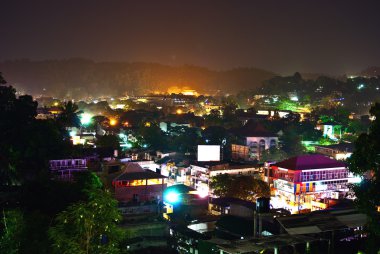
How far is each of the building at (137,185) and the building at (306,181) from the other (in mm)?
5561

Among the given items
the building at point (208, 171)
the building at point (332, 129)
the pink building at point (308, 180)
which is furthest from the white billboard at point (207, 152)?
the building at point (332, 129)

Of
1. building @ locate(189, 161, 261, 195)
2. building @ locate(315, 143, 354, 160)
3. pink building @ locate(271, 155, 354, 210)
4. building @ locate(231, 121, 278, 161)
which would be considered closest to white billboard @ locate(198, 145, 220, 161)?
building @ locate(189, 161, 261, 195)

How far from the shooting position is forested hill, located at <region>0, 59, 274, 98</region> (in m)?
111

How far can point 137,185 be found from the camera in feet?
53.9

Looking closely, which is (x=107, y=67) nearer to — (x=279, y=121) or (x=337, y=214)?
(x=279, y=121)

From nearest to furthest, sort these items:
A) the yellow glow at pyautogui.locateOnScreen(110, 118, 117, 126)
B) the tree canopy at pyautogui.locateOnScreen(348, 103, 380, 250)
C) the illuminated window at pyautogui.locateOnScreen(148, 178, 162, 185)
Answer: the tree canopy at pyautogui.locateOnScreen(348, 103, 380, 250), the illuminated window at pyautogui.locateOnScreen(148, 178, 162, 185), the yellow glow at pyautogui.locateOnScreen(110, 118, 117, 126)

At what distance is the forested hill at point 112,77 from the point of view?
→ 111000 mm

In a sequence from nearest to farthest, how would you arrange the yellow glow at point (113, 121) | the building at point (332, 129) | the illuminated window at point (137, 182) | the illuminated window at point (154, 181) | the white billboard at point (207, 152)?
1. the illuminated window at point (137, 182)
2. the illuminated window at point (154, 181)
3. the white billboard at point (207, 152)
4. the building at point (332, 129)
5. the yellow glow at point (113, 121)

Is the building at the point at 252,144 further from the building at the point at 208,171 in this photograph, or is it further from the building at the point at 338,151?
the building at the point at 208,171

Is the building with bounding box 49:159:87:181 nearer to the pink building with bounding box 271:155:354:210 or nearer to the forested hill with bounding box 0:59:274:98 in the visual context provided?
the pink building with bounding box 271:155:354:210

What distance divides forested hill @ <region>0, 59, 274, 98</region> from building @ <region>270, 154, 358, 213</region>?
83726 mm

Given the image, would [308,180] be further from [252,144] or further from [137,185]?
[252,144]

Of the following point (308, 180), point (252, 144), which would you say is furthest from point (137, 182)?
point (252, 144)

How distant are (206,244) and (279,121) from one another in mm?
27570
